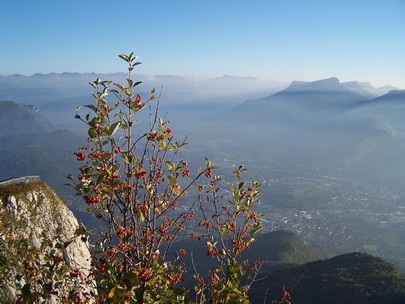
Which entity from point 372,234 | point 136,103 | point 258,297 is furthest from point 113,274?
point 372,234

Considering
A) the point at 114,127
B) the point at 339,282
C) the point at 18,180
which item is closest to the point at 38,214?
the point at 18,180

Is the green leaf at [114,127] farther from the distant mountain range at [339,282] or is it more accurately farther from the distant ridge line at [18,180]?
the distant mountain range at [339,282]

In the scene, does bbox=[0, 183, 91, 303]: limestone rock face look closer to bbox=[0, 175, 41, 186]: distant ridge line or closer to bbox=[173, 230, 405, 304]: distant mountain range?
bbox=[0, 175, 41, 186]: distant ridge line

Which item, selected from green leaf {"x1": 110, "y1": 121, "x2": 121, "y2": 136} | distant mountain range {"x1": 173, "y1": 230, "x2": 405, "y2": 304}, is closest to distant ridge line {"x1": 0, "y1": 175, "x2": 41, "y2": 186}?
green leaf {"x1": 110, "y1": 121, "x2": 121, "y2": 136}

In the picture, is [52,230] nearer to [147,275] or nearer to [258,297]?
[147,275]

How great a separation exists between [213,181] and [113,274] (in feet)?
7.83

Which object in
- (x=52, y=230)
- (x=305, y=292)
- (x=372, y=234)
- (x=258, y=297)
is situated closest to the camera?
(x=52, y=230)

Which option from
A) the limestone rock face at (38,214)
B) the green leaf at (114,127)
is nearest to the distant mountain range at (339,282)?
the limestone rock face at (38,214)

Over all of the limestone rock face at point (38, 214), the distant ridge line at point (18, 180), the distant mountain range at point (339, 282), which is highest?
the distant ridge line at point (18, 180)

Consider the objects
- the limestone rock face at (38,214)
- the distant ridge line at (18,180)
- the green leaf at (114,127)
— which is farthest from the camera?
the distant ridge line at (18,180)

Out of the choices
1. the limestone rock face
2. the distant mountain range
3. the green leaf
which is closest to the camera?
the green leaf

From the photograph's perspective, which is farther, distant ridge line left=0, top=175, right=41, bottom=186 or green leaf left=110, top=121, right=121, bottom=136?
distant ridge line left=0, top=175, right=41, bottom=186

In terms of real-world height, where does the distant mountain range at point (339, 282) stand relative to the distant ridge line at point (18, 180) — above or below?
below

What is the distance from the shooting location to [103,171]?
15.8 feet
